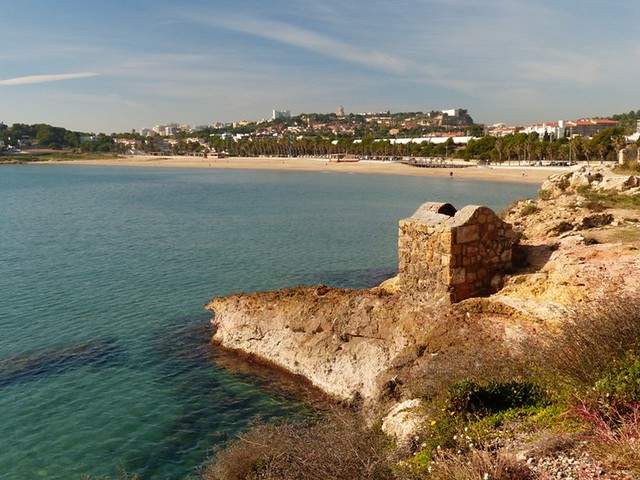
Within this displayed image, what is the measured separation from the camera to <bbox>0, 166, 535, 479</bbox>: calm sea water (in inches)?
472

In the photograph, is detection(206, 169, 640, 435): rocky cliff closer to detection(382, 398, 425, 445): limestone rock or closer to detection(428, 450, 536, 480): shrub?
detection(382, 398, 425, 445): limestone rock

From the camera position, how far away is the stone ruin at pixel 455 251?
13.5 m

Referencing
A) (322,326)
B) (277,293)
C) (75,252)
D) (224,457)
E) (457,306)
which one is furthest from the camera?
(75,252)

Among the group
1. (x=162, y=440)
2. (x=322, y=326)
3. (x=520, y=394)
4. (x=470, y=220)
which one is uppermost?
(x=470, y=220)

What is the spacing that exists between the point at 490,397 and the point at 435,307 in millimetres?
5814

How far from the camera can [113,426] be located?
1264 centimetres

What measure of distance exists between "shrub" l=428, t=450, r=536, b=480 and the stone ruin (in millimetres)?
7661

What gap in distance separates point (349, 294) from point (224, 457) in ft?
27.8

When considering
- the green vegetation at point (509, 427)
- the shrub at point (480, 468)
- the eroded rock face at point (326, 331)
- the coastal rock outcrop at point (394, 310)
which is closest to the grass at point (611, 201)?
the coastal rock outcrop at point (394, 310)

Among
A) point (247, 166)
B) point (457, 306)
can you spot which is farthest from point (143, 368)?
point (247, 166)

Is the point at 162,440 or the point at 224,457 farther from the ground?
the point at 224,457

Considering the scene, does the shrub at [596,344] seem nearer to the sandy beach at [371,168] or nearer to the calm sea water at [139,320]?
the calm sea water at [139,320]

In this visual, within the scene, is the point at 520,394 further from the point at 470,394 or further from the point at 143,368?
the point at 143,368

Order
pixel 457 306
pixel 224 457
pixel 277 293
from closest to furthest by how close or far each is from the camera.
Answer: pixel 224 457 < pixel 457 306 < pixel 277 293
